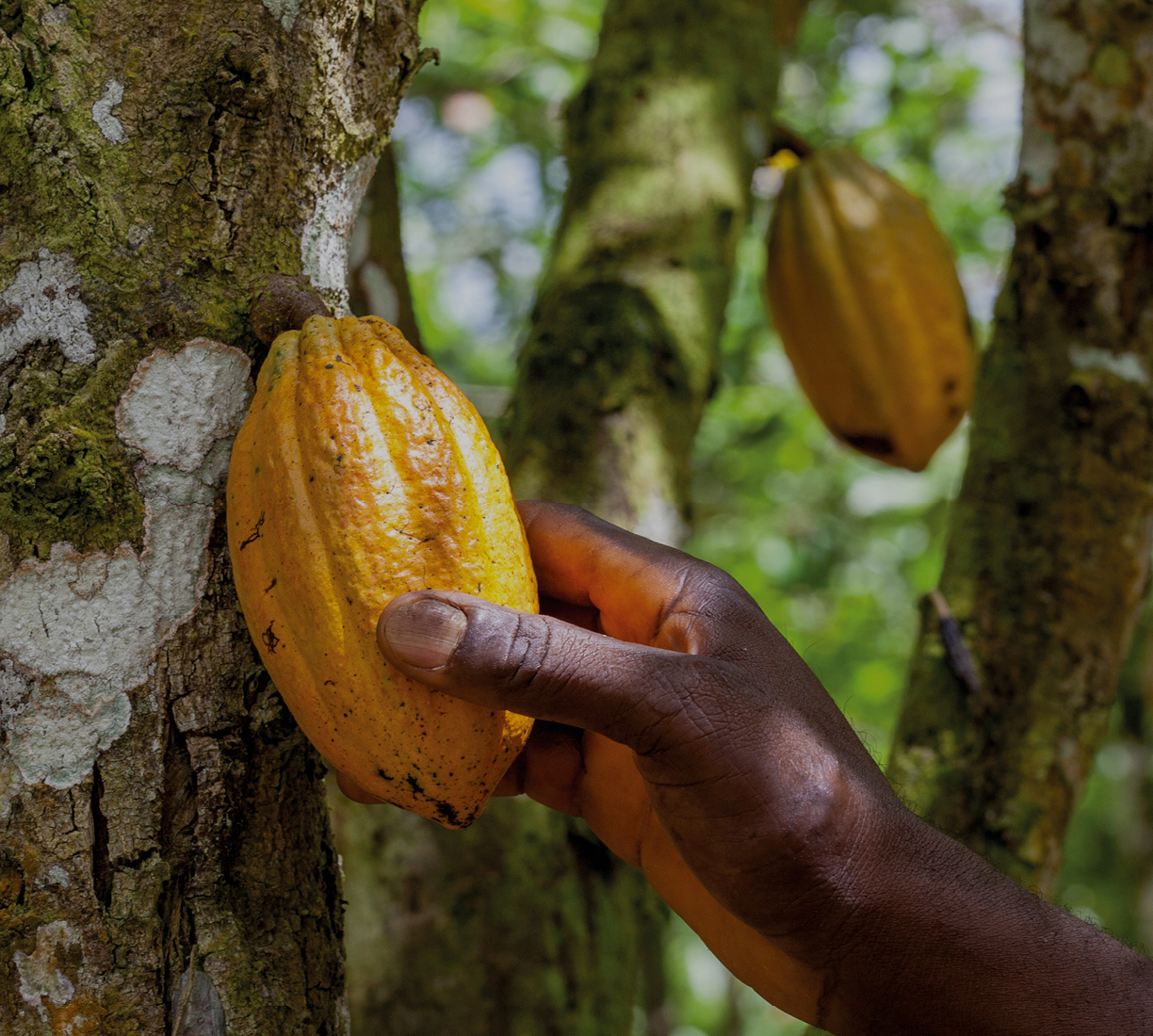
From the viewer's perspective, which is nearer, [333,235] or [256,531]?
[256,531]

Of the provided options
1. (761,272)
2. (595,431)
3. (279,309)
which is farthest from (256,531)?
(761,272)

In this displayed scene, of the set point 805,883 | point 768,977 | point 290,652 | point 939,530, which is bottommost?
point 939,530

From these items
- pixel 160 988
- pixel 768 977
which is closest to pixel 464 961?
pixel 768 977

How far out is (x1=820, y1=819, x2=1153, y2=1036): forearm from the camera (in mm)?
1021

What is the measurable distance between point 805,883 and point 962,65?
4383mm

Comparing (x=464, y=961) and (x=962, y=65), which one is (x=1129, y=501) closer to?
(x=464, y=961)

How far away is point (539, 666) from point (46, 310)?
0.53m

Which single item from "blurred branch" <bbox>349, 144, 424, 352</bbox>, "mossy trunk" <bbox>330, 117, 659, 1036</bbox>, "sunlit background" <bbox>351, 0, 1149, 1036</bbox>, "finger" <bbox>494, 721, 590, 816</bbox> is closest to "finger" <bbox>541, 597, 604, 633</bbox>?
"finger" <bbox>494, 721, 590, 816</bbox>

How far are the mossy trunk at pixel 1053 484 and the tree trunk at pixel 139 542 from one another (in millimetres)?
1195

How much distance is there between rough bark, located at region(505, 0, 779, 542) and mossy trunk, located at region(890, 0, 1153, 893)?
531 mm

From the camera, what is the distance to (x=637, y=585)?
117cm

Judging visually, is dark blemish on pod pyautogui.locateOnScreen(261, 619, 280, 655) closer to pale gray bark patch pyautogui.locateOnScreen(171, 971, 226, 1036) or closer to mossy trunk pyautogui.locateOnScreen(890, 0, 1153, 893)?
pale gray bark patch pyautogui.locateOnScreen(171, 971, 226, 1036)

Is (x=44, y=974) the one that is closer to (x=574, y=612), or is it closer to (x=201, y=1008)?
(x=201, y=1008)

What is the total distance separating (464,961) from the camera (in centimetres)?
168
